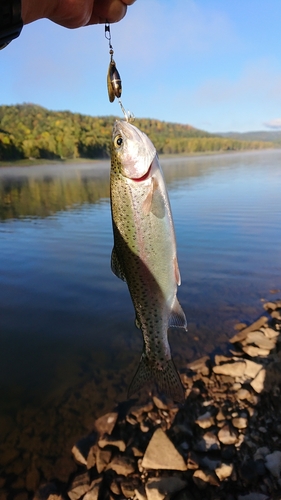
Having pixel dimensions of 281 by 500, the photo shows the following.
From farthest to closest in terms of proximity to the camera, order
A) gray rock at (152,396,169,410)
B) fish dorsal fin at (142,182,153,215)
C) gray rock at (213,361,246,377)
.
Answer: gray rock at (213,361,246,377) → gray rock at (152,396,169,410) → fish dorsal fin at (142,182,153,215)

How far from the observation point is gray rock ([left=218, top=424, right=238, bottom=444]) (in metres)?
4.12

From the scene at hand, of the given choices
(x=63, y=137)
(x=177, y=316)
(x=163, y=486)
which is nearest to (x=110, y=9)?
(x=177, y=316)

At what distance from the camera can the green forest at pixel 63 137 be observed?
96.7 m

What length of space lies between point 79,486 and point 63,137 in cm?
11247

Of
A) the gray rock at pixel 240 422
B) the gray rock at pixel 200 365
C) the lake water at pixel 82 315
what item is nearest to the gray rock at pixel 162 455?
the gray rock at pixel 240 422

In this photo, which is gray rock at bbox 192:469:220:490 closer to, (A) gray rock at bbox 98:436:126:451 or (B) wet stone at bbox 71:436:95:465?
(A) gray rock at bbox 98:436:126:451

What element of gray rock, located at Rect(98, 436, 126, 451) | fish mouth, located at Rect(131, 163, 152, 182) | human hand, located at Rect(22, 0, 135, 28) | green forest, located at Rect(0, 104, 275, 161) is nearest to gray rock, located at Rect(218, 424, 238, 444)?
gray rock, located at Rect(98, 436, 126, 451)

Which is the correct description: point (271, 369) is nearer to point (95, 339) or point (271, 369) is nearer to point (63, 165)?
point (95, 339)

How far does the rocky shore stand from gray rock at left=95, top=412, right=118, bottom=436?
1 cm

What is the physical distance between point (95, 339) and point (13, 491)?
305cm

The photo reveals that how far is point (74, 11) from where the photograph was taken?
2535 mm

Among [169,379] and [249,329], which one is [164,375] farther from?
[249,329]

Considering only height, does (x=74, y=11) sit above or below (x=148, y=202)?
above

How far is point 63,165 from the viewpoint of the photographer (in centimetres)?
9762
